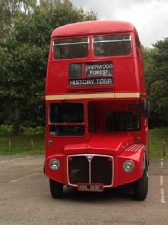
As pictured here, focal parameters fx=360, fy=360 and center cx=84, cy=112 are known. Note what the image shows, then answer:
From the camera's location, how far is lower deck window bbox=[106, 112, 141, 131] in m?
9.64

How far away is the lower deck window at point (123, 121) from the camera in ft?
31.6

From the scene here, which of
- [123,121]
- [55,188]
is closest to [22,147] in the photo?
[123,121]

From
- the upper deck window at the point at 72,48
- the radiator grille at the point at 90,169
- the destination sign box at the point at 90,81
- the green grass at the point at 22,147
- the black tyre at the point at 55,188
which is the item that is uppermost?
the upper deck window at the point at 72,48

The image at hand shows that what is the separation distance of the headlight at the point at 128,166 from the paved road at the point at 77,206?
0.80 meters

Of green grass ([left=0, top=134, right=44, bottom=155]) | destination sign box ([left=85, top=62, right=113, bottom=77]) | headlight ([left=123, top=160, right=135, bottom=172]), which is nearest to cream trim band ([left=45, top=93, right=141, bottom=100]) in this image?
destination sign box ([left=85, top=62, right=113, bottom=77])

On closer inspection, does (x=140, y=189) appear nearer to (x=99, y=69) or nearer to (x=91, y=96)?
(x=91, y=96)

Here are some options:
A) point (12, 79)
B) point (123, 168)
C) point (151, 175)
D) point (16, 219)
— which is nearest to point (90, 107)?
point (123, 168)

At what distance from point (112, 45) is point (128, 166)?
309 cm

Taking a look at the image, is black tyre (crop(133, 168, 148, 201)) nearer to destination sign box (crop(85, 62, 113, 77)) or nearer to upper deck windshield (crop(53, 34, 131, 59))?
destination sign box (crop(85, 62, 113, 77))

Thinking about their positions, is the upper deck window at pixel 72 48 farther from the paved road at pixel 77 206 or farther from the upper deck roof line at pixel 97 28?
the paved road at pixel 77 206

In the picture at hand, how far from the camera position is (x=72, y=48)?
9.12 metres

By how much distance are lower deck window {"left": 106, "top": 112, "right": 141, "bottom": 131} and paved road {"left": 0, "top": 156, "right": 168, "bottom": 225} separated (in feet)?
5.52

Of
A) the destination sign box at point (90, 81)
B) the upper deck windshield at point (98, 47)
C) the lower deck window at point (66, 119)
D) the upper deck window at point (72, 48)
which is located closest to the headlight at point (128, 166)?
the lower deck window at point (66, 119)

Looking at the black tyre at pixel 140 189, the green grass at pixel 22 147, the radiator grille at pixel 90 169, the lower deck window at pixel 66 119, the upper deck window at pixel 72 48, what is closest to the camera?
the radiator grille at pixel 90 169
